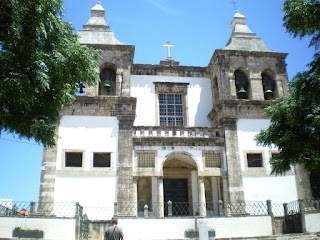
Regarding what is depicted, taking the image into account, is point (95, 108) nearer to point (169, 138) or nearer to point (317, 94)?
point (169, 138)

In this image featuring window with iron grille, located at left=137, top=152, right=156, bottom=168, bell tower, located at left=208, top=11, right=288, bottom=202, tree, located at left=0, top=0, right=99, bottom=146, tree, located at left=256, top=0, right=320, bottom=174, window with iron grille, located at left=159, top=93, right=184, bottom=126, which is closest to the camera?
tree, located at left=0, top=0, right=99, bottom=146

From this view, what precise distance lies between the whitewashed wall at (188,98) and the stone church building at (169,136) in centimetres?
7

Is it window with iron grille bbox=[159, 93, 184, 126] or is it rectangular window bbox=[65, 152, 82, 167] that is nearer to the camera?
rectangular window bbox=[65, 152, 82, 167]

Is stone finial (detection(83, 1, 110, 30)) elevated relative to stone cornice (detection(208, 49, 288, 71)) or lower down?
elevated

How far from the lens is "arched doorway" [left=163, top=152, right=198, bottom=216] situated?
65.7 ft

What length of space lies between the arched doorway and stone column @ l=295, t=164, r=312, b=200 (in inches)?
224

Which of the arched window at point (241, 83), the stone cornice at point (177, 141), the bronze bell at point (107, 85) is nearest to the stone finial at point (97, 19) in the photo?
the bronze bell at point (107, 85)

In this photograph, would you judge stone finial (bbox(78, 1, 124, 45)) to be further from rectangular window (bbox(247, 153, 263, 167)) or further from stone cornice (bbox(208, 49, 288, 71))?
rectangular window (bbox(247, 153, 263, 167))

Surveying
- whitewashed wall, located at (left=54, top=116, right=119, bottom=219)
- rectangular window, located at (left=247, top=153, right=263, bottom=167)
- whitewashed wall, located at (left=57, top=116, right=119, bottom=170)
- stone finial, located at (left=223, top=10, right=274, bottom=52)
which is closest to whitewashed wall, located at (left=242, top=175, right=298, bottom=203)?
rectangular window, located at (left=247, top=153, right=263, bottom=167)

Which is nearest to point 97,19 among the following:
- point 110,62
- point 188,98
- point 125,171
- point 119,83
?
point 110,62

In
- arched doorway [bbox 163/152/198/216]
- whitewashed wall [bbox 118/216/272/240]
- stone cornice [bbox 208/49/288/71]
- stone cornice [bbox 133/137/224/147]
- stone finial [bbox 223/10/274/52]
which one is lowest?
whitewashed wall [bbox 118/216/272/240]

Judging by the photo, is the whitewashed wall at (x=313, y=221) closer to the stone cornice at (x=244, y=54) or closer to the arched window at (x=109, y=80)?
the stone cornice at (x=244, y=54)

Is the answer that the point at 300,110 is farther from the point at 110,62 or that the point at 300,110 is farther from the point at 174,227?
the point at 110,62

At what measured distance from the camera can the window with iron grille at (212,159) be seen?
18.8m
